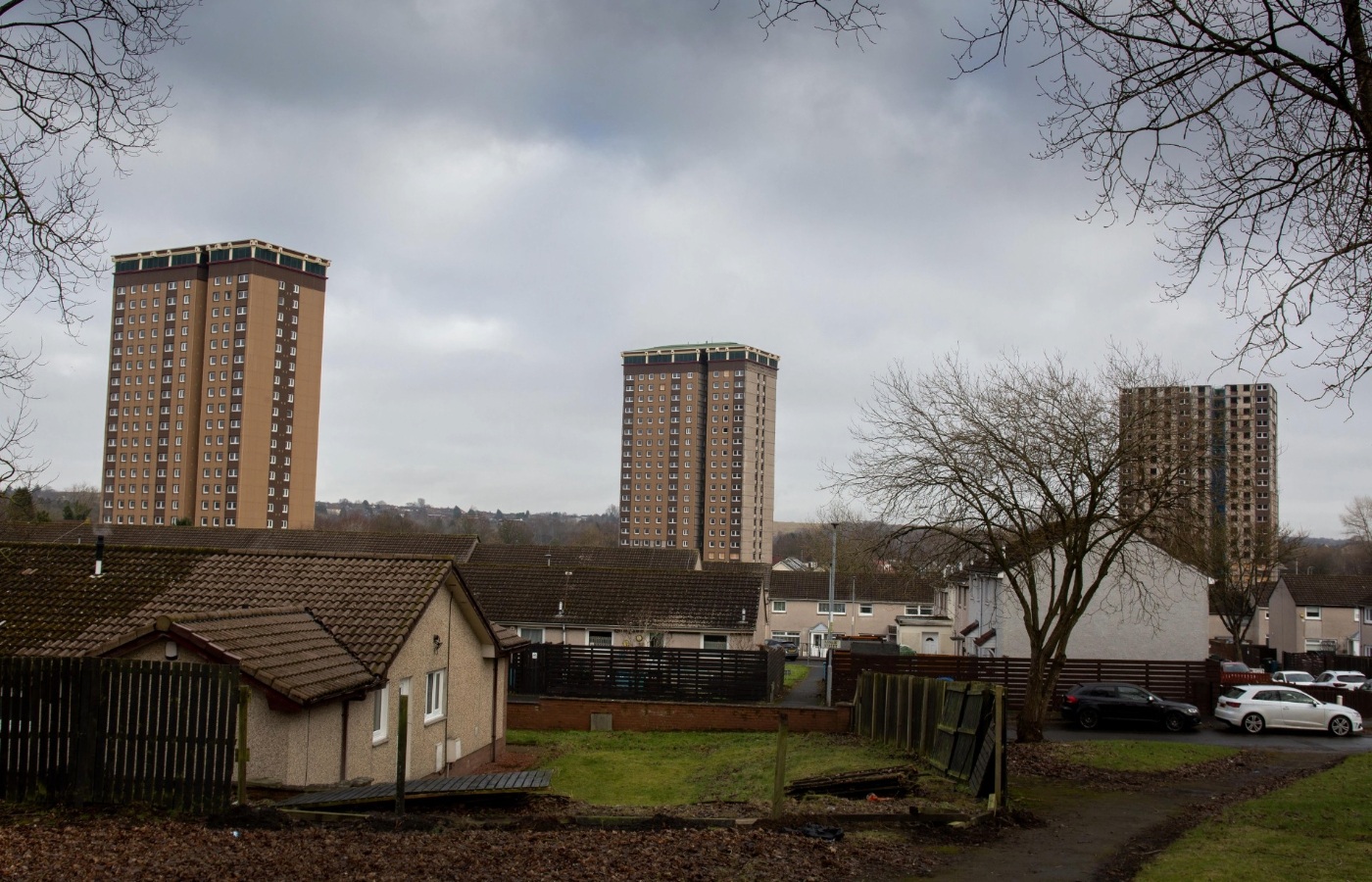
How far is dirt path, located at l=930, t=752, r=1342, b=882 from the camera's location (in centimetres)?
1041

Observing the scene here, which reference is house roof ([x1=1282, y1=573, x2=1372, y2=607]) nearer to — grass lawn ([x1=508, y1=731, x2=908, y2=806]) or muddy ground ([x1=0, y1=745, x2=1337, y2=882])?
grass lawn ([x1=508, y1=731, x2=908, y2=806])

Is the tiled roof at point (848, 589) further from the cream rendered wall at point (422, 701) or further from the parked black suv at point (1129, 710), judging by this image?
the cream rendered wall at point (422, 701)

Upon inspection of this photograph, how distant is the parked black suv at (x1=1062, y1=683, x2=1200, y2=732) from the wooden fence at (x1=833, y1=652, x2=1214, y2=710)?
4.17 metres

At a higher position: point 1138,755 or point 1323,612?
point 1138,755

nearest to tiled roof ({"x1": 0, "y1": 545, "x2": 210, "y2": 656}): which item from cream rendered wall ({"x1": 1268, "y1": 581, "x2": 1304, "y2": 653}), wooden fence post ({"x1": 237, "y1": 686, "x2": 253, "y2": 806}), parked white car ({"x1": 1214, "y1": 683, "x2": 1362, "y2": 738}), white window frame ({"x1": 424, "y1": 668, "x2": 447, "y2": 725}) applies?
white window frame ({"x1": 424, "y1": 668, "x2": 447, "y2": 725})

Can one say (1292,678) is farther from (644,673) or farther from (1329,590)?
(1329,590)

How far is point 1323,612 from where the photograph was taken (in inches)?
2749

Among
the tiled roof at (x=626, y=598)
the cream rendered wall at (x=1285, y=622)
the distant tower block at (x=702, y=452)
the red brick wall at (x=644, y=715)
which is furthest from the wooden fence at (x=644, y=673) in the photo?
the distant tower block at (x=702, y=452)

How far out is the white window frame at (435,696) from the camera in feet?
64.7

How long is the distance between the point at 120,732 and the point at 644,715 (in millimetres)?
21188

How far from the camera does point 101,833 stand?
9883mm

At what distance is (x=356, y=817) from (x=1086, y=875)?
23.6ft

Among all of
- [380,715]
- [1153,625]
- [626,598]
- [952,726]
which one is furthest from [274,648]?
[1153,625]

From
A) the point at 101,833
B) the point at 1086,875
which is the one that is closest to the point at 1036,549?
the point at 1086,875
